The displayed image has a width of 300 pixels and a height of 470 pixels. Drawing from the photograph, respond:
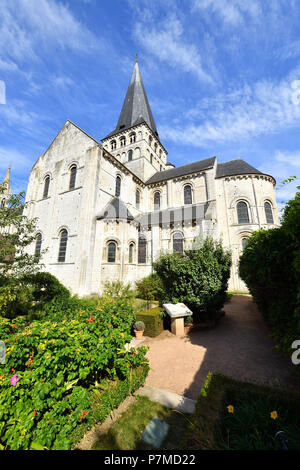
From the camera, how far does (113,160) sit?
17.5 m

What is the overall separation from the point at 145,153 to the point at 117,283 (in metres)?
19.4

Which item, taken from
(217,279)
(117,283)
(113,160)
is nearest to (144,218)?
(113,160)

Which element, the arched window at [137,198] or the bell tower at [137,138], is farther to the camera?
the bell tower at [137,138]

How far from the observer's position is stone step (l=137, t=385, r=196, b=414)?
141 inches

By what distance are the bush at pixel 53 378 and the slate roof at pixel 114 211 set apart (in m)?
11.1

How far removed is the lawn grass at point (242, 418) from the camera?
7.81ft

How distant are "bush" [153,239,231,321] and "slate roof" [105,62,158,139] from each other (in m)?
24.8

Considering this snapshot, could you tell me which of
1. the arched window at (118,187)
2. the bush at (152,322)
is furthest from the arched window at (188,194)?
the bush at (152,322)

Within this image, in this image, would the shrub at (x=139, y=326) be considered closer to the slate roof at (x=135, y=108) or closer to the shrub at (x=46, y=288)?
the shrub at (x=46, y=288)

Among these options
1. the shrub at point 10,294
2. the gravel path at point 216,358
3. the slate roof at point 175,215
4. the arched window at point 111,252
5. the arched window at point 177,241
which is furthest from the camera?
the slate roof at point 175,215

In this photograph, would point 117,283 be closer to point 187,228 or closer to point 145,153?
point 187,228

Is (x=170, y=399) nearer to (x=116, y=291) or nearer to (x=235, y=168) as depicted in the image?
(x=116, y=291)

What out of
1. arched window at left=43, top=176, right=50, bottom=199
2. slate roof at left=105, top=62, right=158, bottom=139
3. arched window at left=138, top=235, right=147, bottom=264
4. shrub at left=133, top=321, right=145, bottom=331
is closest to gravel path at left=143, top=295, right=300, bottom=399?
shrub at left=133, top=321, right=145, bottom=331

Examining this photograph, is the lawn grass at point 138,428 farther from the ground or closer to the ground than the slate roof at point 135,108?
closer to the ground
